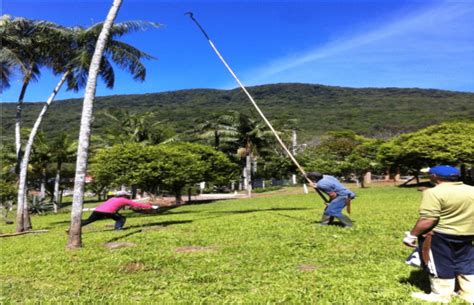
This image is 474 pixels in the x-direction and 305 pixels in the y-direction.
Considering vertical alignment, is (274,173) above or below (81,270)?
above

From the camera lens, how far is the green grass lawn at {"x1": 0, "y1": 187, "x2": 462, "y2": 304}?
20.0 feet

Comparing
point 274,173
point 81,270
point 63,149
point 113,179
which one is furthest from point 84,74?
point 274,173

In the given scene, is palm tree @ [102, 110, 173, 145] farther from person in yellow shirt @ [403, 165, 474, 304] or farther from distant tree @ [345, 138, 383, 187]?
person in yellow shirt @ [403, 165, 474, 304]

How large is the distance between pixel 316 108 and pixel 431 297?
493ft

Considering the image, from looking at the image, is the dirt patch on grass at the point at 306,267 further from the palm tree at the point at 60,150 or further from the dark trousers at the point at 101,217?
the palm tree at the point at 60,150

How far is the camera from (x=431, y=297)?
546 centimetres

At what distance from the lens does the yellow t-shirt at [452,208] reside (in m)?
5.19

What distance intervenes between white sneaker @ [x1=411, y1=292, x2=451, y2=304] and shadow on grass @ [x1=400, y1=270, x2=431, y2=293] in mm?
330

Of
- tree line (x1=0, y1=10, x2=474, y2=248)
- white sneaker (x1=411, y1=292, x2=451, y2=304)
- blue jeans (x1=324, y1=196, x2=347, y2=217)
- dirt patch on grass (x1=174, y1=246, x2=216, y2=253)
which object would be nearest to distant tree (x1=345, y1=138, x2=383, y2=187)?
tree line (x1=0, y1=10, x2=474, y2=248)

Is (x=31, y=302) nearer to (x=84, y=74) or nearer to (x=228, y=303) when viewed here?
(x=228, y=303)

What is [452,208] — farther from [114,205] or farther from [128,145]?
[128,145]

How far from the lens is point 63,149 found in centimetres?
Answer: 4459

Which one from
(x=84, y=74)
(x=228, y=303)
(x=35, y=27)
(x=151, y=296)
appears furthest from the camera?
(x=84, y=74)

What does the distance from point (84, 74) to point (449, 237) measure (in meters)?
20.3
